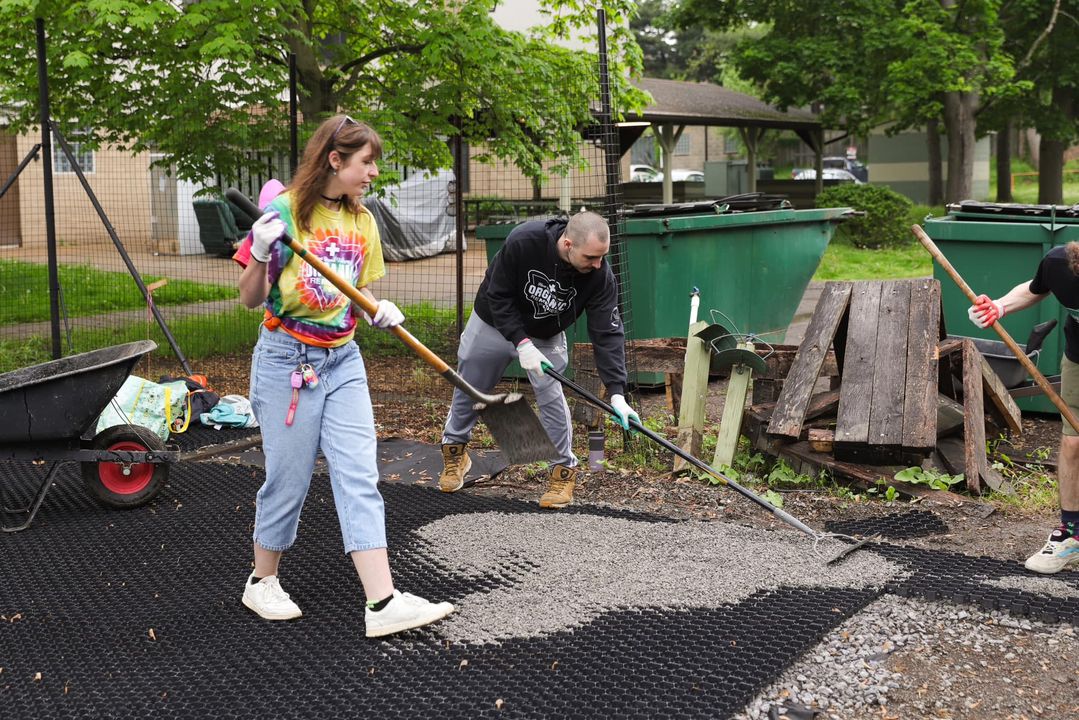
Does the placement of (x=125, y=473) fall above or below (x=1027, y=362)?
below

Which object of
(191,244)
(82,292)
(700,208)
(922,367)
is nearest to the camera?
(922,367)

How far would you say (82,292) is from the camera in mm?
12859

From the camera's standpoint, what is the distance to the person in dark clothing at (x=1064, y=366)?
14.1 feet

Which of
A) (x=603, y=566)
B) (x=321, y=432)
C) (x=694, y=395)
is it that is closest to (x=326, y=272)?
(x=321, y=432)

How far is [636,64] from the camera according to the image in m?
9.08

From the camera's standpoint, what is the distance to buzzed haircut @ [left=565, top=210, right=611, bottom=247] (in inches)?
187

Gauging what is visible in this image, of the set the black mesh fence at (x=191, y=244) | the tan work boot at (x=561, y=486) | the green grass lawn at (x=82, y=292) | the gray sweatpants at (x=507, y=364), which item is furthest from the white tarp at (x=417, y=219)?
the tan work boot at (x=561, y=486)

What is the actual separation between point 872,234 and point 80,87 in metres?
15.2

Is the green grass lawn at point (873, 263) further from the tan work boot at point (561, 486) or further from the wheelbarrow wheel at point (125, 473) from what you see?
the wheelbarrow wheel at point (125, 473)

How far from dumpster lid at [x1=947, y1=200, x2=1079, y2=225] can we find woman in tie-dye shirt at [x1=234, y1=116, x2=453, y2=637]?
5.46 meters

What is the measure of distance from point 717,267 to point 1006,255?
2044mm

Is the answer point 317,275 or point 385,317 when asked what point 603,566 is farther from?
point 317,275

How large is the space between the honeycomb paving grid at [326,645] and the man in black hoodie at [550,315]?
105cm

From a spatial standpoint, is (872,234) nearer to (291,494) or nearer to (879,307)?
(879,307)
